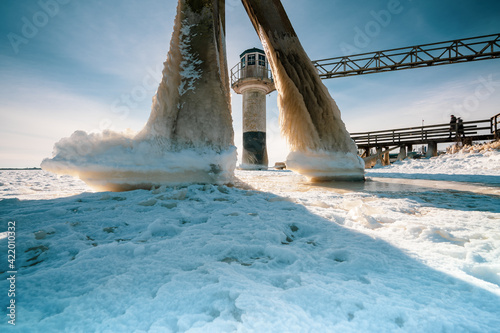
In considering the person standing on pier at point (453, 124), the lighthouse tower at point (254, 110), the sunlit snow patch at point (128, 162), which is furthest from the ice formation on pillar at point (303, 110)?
the person standing on pier at point (453, 124)

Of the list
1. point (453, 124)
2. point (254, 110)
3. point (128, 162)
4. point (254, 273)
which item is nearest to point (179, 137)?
point (128, 162)

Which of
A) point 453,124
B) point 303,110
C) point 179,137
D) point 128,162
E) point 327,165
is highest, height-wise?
point 453,124

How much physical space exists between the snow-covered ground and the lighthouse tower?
42.3 ft

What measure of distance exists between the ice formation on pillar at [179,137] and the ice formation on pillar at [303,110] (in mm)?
1739

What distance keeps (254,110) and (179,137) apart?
39.1ft

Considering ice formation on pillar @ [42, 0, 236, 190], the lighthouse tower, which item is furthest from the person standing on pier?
ice formation on pillar @ [42, 0, 236, 190]

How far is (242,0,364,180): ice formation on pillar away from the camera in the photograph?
16.3ft

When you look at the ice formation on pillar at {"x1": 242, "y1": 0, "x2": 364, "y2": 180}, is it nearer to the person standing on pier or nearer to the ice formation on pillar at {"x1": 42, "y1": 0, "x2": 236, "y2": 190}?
the ice formation on pillar at {"x1": 42, "y1": 0, "x2": 236, "y2": 190}

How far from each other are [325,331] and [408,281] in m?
0.45

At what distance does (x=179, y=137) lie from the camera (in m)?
3.39

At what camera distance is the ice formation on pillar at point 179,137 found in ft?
9.89

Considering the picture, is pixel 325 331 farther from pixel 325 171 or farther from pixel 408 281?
pixel 325 171

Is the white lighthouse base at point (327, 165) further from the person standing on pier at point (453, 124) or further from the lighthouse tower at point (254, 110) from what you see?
the person standing on pier at point (453, 124)

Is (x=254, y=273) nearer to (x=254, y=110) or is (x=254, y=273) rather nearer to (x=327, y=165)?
(x=327, y=165)
